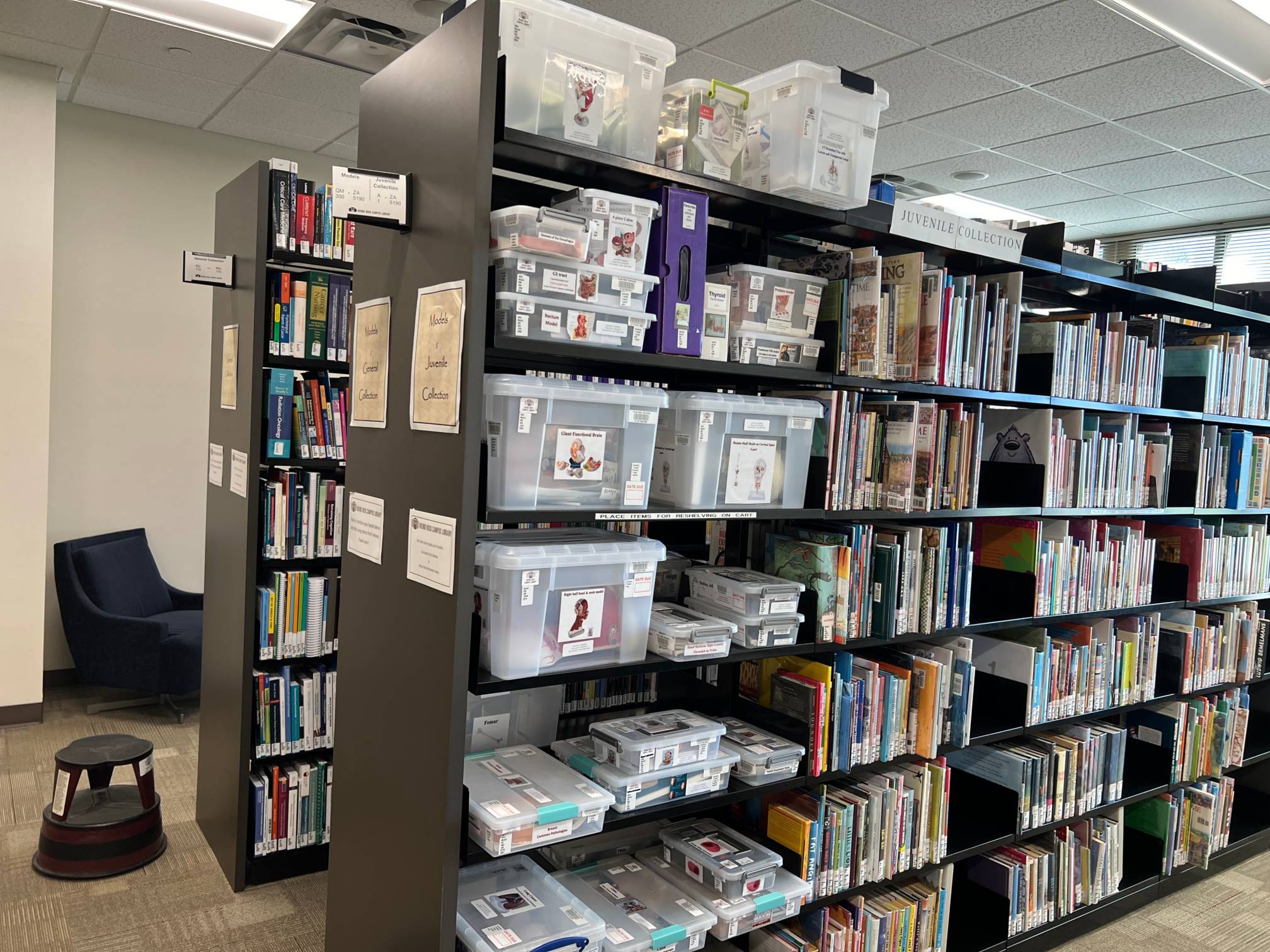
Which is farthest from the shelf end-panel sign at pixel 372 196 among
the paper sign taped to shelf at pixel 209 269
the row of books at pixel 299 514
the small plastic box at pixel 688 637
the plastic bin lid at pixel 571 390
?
the paper sign taped to shelf at pixel 209 269

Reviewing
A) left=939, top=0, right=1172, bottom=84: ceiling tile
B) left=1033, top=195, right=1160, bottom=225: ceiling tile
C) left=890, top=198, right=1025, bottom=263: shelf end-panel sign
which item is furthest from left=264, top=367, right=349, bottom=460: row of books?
left=1033, top=195, right=1160, bottom=225: ceiling tile

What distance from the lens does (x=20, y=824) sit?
11.0ft

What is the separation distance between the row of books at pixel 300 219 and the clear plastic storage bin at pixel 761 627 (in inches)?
68.7

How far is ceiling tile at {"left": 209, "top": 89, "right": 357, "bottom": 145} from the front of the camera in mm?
4449

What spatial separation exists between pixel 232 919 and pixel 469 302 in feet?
7.50

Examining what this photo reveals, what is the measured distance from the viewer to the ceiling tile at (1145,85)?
3.47 meters

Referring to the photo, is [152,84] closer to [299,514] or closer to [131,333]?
[131,333]

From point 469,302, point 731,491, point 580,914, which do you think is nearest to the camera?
point 469,302

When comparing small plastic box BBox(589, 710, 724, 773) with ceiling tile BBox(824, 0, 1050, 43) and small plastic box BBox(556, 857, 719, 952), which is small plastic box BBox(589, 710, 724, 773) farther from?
ceiling tile BBox(824, 0, 1050, 43)

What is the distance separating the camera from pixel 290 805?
3.11m

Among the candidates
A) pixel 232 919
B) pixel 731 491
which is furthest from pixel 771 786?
pixel 232 919

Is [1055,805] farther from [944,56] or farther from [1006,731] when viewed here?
[944,56]

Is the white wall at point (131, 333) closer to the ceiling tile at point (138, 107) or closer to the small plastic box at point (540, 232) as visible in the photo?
the ceiling tile at point (138, 107)

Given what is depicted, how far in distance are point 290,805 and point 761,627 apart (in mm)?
1893
